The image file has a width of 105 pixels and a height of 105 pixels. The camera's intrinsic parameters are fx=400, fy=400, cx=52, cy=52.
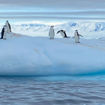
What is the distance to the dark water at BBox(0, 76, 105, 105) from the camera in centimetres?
1020

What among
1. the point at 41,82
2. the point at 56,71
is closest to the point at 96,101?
the point at 41,82

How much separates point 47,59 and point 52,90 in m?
3.64

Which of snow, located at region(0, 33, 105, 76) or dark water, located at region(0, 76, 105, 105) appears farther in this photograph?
snow, located at region(0, 33, 105, 76)

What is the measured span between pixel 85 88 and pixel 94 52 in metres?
4.67

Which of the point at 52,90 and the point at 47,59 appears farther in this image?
the point at 47,59

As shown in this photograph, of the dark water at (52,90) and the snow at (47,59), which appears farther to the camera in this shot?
the snow at (47,59)

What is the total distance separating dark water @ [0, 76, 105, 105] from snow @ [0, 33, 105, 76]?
1.24 feet

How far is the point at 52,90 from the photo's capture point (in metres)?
11.9

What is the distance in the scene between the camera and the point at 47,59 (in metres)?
15.4

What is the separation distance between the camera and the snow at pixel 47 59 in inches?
595

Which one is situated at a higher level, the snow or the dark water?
the snow

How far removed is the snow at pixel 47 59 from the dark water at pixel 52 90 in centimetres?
38

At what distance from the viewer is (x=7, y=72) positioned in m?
15.0

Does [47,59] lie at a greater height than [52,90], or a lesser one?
greater
